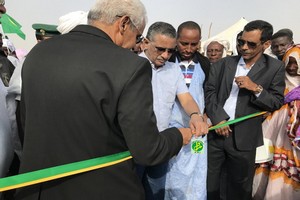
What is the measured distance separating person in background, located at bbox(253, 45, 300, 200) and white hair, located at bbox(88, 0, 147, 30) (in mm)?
2493

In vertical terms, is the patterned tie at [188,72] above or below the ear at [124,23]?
below

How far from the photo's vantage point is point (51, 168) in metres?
1.47

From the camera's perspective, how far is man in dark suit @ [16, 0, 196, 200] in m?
1.35

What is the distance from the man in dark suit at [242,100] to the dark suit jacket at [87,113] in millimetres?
1837

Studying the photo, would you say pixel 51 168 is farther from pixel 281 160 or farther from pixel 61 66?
pixel 281 160

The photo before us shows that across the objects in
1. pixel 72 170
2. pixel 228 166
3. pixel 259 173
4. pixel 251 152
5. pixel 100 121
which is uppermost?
pixel 100 121

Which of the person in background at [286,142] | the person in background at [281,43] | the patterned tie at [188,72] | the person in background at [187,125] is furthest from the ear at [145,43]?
the person in background at [281,43]

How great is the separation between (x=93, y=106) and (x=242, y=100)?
2.25 metres

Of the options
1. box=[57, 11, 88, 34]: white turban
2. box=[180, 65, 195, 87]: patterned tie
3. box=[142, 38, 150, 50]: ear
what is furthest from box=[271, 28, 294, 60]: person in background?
box=[57, 11, 88, 34]: white turban

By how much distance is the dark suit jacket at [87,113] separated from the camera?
1.35 metres

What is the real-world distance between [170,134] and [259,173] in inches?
108

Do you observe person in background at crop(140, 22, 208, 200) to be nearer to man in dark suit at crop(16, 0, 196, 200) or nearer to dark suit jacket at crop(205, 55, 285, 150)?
dark suit jacket at crop(205, 55, 285, 150)

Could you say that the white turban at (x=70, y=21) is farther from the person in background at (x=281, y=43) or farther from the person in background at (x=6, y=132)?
the person in background at (x=281, y=43)

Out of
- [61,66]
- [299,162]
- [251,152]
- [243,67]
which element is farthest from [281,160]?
[61,66]
